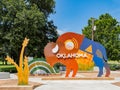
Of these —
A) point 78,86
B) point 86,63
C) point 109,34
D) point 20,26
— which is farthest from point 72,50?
point 109,34

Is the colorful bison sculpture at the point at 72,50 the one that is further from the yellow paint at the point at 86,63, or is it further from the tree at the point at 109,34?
the tree at the point at 109,34

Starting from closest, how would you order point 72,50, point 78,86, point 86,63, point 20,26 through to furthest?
1. point 78,86
2. point 72,50
3. point 86,63
4. point 20,26

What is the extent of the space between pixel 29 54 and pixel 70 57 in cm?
1544

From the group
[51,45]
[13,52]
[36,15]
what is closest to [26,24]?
[36,15]

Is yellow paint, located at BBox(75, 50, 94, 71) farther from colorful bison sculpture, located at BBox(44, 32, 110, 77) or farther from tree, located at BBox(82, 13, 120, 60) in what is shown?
tree, located at BBox(82, 13, 120, 60)

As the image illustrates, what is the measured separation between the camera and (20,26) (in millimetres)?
42125

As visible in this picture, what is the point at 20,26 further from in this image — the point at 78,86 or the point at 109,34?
the point at 78,86

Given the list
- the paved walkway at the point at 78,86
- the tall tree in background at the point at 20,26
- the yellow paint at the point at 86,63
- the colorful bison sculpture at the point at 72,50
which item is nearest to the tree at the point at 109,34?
the tall tree in background at the point at 20,26

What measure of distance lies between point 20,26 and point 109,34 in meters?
Answer: 17.6

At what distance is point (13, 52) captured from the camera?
4428 centimetres

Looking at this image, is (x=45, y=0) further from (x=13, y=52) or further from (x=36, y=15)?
(x=13, y=52)

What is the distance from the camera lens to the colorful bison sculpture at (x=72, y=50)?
100ft

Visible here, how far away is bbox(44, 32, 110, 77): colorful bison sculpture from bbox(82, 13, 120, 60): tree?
2341 cm

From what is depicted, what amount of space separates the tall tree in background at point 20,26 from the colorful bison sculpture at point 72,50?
11.1 m
